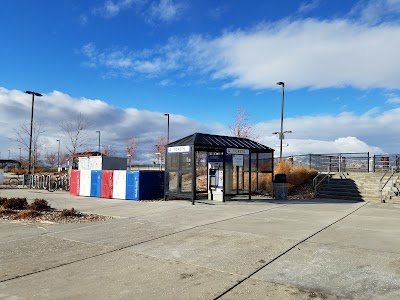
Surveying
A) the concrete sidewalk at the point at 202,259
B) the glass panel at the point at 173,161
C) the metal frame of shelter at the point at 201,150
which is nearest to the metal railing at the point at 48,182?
the glass panel at the point at 173,161

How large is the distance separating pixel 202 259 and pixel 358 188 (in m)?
16.3

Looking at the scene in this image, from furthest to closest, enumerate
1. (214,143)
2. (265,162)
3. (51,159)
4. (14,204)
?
1. (51,159)
2. (265,162)
3. (214,143)
4. (14,204)

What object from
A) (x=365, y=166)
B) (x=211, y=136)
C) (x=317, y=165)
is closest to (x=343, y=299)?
(x=211, y=136)

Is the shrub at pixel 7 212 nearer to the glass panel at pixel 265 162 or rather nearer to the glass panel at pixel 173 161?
the glass panel at pixel 173 161

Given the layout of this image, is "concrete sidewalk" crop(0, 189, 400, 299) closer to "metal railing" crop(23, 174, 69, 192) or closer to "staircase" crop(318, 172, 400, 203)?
"staircase" crop(318, 172, 400, 203)

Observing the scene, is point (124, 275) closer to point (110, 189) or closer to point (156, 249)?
point (156, 249)

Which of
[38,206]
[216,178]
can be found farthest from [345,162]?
[38,206]

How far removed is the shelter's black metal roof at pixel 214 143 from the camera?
16156mm

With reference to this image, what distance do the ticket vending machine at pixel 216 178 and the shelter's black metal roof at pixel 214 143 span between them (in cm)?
70

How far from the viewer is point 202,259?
634cm

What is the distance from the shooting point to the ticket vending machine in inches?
686

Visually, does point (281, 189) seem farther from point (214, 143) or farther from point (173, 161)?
point (173, 161)

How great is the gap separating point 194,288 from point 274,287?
3.81 feet

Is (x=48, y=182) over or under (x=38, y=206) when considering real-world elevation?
over
